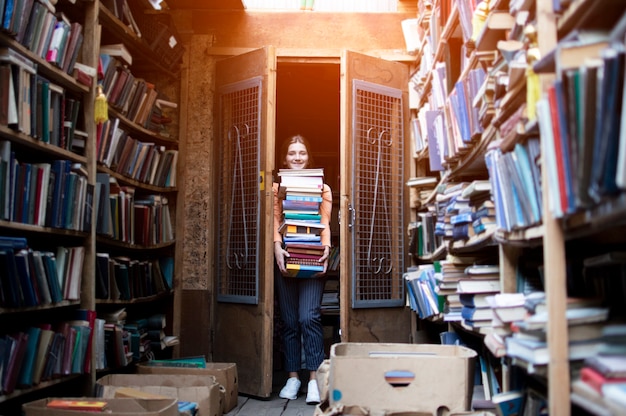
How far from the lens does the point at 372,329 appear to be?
4520 millimetres

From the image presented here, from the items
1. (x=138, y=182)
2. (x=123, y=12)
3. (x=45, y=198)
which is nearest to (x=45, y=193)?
(x=45, y=198)

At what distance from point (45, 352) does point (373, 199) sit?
241 centimetres

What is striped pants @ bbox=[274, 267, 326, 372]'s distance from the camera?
4.16 m

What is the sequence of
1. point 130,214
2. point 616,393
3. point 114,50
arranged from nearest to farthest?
1. point 616,393
2. point 114,50
3. point 130,214

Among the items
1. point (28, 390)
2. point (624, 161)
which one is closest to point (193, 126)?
point (28, 390)

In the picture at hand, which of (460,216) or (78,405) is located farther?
(460,216)

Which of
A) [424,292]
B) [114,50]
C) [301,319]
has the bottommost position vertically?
[301,319]

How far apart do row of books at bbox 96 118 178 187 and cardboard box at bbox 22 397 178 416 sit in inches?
57.6

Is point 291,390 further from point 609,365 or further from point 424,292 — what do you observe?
A: point 609,365

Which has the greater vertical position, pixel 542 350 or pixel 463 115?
pixel 463 115

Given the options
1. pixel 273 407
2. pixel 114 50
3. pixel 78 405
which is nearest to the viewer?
pixel 78 405

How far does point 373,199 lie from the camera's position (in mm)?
4660

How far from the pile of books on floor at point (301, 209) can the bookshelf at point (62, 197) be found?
91 centimetres

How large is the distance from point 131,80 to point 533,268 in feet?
9.03
